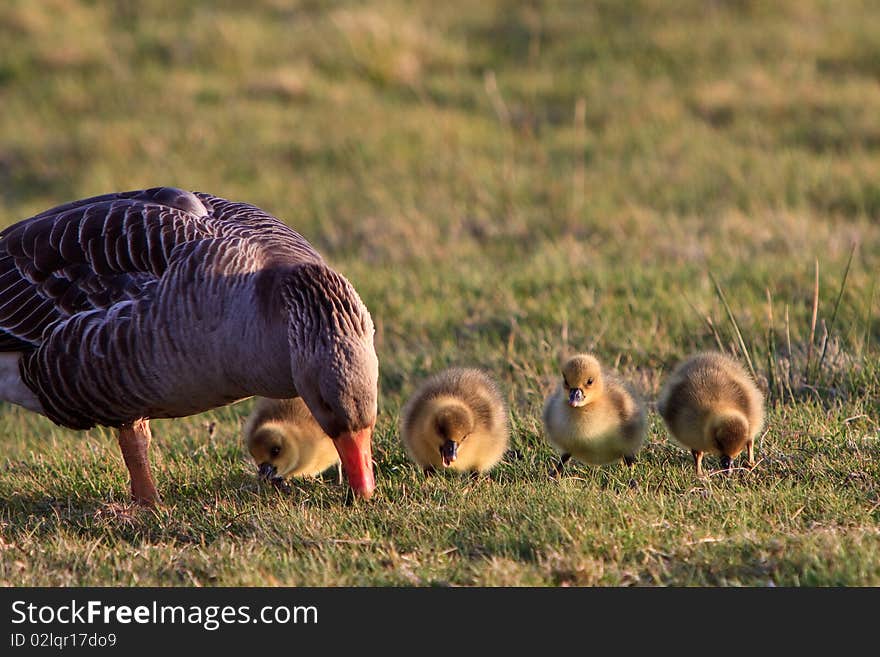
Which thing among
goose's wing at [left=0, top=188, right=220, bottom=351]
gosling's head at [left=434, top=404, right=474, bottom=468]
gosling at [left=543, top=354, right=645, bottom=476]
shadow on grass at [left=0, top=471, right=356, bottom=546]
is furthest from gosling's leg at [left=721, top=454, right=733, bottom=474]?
goose's wing at [left=0, top=188, right=220, bottom=351]

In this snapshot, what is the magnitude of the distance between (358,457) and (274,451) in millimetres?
933

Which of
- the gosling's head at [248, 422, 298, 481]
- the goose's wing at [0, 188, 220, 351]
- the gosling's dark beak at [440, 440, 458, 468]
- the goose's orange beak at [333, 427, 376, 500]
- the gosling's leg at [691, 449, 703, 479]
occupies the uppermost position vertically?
the goose's wing at [0, 188, 220, 351]

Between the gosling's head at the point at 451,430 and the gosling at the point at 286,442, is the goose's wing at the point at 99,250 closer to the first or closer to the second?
the gosling at the point at 286,442

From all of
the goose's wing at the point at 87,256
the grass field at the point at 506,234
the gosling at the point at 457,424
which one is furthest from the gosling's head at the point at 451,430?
the goose's wing at the point at 87,256

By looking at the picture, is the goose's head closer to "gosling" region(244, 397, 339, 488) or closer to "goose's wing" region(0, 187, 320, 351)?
"goose's wing" region(0, 187, 320, 351)

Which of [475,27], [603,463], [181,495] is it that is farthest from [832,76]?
[181,495]

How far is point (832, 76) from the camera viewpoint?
1413 cm

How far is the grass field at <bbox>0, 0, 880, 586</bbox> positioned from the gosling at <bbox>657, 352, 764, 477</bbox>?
0.48 feet

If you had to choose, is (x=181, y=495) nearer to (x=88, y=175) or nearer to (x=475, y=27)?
(x=88, y=175)

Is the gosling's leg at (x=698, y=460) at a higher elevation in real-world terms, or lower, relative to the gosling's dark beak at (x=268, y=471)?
lower

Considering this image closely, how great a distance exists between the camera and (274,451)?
5.95 meters

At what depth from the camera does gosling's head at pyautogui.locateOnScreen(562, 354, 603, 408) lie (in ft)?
18.9

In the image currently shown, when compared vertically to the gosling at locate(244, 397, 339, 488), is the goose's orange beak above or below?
below

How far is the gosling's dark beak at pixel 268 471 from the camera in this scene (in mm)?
5957
